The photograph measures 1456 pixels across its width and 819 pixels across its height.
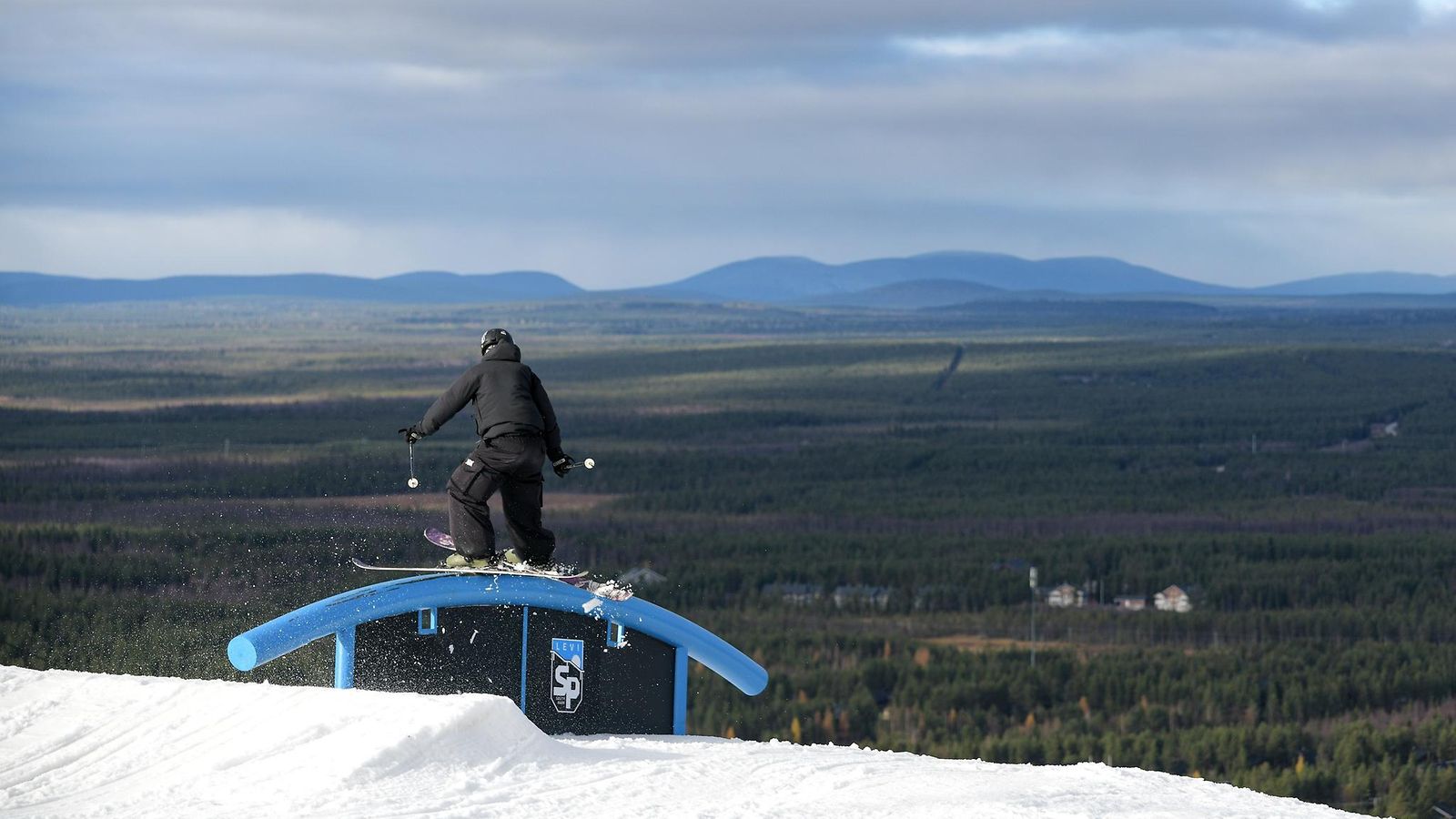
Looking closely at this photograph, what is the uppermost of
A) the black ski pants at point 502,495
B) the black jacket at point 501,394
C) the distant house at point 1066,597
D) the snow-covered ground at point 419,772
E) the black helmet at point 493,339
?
the black helmet at point 493,339

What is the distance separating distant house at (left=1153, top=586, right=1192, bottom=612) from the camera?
9512 centimetres

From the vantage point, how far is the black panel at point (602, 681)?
797 inches

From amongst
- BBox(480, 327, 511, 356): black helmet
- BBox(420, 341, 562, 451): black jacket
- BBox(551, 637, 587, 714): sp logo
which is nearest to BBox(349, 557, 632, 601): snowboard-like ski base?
BBox(551, 637, 587, 714): sp logo

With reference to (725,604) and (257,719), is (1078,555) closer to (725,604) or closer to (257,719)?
(725,604)

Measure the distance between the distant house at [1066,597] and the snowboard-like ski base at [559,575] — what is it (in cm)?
7647

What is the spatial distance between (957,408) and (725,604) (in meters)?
109

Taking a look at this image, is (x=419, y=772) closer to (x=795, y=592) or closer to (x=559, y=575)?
(x=559, y=575)

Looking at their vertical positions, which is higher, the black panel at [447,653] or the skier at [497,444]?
the skier at [497,444]

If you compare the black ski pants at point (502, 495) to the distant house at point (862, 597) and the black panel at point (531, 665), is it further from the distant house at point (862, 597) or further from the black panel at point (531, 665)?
the distant house at point (862, 597)

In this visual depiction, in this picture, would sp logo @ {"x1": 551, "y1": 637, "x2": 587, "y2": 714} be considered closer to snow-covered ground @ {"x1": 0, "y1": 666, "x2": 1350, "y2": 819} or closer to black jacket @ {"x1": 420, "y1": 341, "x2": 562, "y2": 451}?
snow-covered ground @ {"x1": 0, "y1": 666, "x2": 1350, "y2": 819}

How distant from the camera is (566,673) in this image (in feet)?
66.9

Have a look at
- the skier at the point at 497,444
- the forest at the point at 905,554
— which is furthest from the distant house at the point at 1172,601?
the skier at the point at 497,444

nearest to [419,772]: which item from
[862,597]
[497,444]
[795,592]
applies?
[497,444]

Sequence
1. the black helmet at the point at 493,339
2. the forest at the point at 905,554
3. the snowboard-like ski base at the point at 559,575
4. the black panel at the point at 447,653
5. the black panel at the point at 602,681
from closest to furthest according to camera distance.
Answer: the black helmet at the point at 493,339, the black panel at the point at 447,653, the snowboard-like ski base at the point at 559,575, the black panel at the point at 602,681, the forest at the point at 905,554
